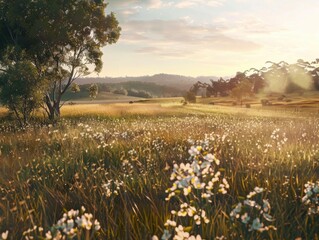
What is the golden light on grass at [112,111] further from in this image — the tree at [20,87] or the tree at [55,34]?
the tree at [20,87]

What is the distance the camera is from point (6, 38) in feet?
101

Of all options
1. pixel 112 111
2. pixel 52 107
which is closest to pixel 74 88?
pixel 52 107

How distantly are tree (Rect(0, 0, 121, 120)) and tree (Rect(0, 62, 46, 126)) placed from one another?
1942 millimetres

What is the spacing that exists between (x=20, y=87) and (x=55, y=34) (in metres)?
8.35

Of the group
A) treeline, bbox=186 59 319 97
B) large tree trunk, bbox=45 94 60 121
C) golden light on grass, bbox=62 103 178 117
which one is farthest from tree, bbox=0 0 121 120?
treeline, bbox=186 59 319 97

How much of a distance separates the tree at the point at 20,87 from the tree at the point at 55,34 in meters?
1.94

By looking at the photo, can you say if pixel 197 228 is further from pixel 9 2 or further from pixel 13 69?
pixel 9 2

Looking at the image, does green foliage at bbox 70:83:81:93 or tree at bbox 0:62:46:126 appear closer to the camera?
tree at bbox 0:62:46:126

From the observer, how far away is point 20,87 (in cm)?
2294

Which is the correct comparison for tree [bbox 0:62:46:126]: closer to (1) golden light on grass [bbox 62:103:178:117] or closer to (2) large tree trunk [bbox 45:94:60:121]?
(2) large tree trunk [bbox 45:94:60:121]

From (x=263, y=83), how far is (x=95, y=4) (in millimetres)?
135763

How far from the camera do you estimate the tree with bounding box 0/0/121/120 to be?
28312mm

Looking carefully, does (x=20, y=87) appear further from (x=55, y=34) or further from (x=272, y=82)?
(x=272, y=82)

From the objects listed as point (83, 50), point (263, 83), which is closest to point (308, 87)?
point (263, 83)
